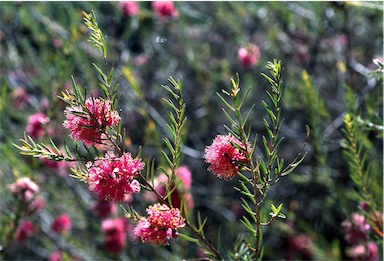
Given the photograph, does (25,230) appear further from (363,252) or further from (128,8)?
(363,252)

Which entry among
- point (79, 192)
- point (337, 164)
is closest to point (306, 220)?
point (337, 164)

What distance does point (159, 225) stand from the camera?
90cm

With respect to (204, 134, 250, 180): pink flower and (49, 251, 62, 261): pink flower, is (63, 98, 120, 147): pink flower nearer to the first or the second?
(204, 134, 250, 180): pink flower

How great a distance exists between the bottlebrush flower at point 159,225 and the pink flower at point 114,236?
1.30 metres

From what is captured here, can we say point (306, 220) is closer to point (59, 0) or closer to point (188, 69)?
point (188, 69)

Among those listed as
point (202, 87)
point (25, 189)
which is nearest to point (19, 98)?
point (202, 87)

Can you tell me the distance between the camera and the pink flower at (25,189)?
167cm

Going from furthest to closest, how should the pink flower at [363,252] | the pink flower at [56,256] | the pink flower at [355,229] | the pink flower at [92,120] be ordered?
1. the pink flower at [56,256]
2. the pink flower at [363,252]
3. the pink flower at [355,229]
4. the pink flower at [92,120]

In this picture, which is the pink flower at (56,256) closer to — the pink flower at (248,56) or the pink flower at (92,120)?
the pink flower at (248,56)

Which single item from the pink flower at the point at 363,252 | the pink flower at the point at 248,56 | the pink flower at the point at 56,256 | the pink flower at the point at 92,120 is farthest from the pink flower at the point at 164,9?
the pink flower at the point at 92,120

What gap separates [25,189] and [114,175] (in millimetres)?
928

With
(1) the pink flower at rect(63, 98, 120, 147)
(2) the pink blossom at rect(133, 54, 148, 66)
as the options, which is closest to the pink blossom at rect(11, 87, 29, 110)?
(2) the pink blossom at rect(133, 54, 148, 66)

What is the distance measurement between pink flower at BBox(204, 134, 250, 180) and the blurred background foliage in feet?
4.36

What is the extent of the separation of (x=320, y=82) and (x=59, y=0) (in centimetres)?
163
